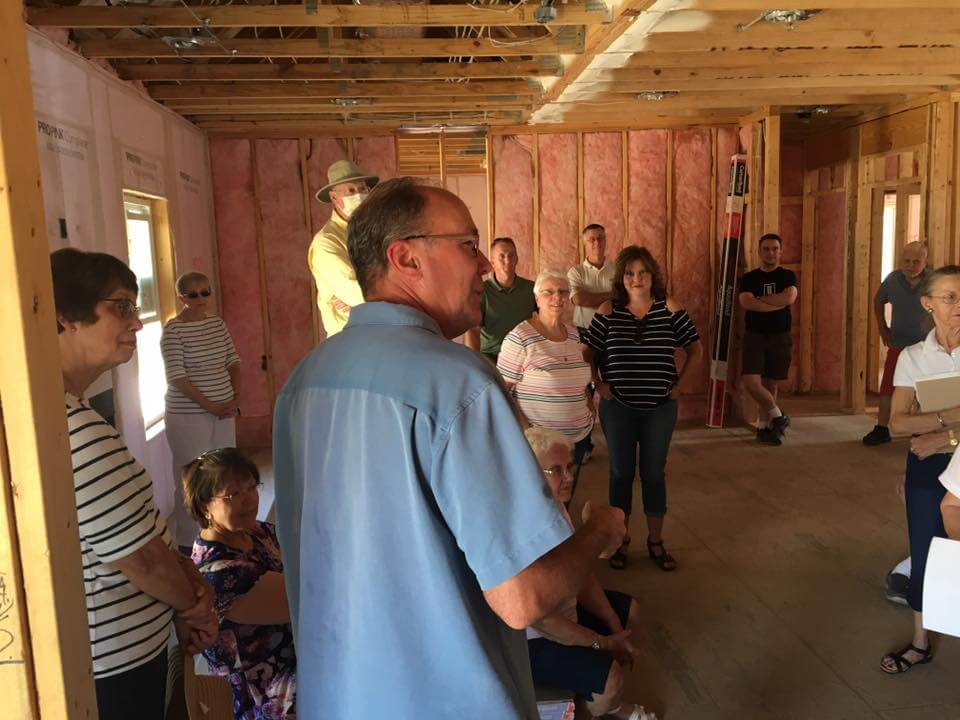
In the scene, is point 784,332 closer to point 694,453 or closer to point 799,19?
point 694,453

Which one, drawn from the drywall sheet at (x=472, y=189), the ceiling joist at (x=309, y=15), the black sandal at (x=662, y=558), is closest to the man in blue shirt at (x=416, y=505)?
the ceiling joist at (x=309, y=15)

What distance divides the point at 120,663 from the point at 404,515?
92 centimetres

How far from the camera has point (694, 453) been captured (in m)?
6.12

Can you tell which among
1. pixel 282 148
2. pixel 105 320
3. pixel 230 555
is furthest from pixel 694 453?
pixel 105 320

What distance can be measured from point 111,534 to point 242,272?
18.2 ft

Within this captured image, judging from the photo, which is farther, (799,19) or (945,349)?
(799,19)

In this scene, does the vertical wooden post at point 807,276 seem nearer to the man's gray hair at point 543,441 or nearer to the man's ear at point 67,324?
the man's gray hair at point 543,441

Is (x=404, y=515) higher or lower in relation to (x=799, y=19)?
lower

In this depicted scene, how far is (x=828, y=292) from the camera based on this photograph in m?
8.41

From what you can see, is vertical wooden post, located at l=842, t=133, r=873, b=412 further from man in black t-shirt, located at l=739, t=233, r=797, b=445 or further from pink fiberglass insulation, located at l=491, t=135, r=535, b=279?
pink fiberglass insulation, located at l=491, t=135, r=535, b=279

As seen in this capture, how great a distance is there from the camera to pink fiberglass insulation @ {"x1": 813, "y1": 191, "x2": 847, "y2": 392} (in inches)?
328

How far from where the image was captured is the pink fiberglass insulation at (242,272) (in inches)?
262

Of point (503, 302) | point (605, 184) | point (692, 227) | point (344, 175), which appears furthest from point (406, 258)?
point (692, 227)

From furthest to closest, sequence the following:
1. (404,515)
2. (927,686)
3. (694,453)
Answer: (694,453) → (927,686) → (404,515)
